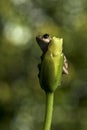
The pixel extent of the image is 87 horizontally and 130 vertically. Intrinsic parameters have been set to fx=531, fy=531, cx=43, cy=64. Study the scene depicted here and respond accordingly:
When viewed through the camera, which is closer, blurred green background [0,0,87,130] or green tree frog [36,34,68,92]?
green tree frog [36,34,68,92]

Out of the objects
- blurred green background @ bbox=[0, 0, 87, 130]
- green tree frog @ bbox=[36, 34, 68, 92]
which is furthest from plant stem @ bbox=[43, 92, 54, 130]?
blurred green background @ bbox=[0, 0, 87, 130]

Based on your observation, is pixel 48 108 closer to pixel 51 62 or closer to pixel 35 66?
pixel 51 62

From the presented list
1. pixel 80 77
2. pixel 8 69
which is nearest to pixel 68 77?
pixel 80 77

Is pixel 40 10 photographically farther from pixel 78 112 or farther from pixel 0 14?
pixel 78 112

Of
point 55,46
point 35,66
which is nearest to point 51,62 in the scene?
point 55,46

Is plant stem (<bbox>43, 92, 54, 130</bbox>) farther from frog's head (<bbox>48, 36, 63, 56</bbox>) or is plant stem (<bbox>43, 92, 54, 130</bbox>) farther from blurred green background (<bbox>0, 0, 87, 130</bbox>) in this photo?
blurred green background (<bbox>0, 0, 87, 130</bbox>)
